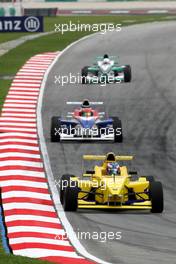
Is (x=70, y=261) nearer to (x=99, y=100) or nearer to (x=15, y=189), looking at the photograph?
(x=15, y=189)

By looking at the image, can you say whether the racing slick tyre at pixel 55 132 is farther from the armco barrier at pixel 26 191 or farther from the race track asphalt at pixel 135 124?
the armco barrier at pixel 26 191

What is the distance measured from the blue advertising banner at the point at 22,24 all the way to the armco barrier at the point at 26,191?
21.3 m

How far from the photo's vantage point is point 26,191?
88.8ft

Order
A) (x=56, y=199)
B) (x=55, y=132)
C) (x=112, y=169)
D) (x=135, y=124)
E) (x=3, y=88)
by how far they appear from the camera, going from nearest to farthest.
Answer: (x=112, y=169), (x=56, y=199), (x=55, y=132), (x=135, y=124), (x=3, y=88)

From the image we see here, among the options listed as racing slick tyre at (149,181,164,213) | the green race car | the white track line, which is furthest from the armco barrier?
the green race car

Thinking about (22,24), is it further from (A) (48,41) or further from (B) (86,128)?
(B) (86,128)

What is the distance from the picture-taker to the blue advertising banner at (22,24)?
6431 cm

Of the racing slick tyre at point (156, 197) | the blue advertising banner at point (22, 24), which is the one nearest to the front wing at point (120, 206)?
the racing slick tyre at point (156, 197)

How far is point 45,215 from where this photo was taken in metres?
24.8

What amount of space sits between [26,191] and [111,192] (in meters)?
3.39

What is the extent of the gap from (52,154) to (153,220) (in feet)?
28.0

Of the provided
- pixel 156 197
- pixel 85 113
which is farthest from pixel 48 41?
pixel 156 197

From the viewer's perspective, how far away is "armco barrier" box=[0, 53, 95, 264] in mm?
21672

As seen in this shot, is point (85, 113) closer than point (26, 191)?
No
